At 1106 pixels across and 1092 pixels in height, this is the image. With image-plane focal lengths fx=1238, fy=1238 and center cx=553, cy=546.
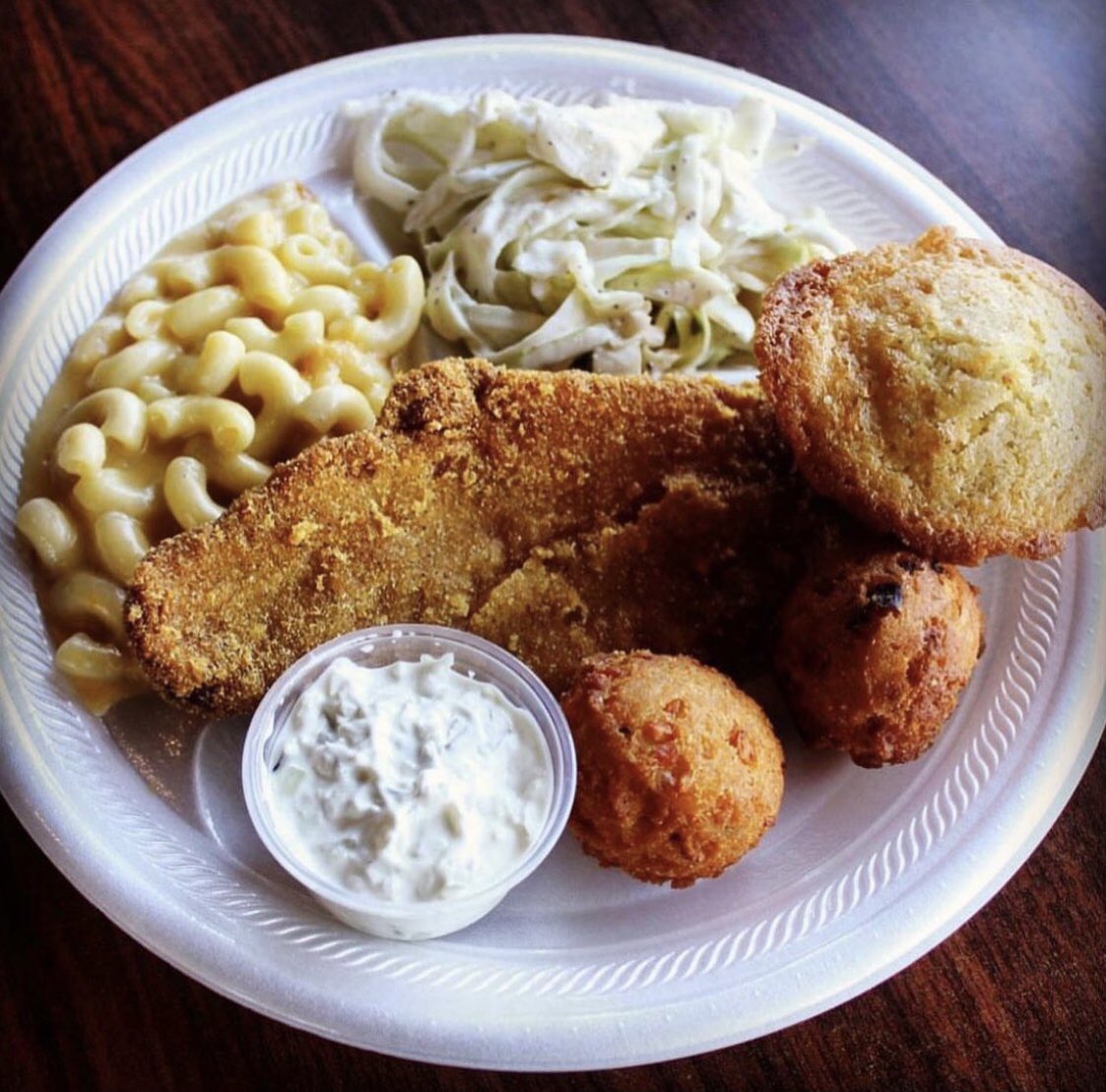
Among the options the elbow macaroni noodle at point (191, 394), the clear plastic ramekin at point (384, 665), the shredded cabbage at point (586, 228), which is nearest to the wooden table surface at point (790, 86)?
the clear plastic ramekin at point (384, 665)

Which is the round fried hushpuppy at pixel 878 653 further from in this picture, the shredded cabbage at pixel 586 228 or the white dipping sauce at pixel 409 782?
the shredded cabbage at pixel 586 228

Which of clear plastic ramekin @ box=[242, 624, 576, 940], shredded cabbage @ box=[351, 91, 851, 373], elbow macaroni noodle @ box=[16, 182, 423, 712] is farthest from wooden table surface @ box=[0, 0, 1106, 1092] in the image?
shredded cabbage @ box=[351, 91, 851, 373]

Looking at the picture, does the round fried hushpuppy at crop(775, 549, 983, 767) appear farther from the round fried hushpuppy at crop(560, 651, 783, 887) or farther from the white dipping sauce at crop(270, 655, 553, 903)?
the white dipping sauce at crop(270, 655, 553, 903)

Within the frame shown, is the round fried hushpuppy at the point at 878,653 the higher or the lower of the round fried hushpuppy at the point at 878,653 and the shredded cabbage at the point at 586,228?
the lower

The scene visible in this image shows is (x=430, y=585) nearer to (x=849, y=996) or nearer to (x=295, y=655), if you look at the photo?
(x=295, y=655)

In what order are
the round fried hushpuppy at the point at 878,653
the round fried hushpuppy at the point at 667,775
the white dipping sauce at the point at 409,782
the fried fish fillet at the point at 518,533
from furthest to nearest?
the fried fish fillet at the point at 518,533, the round fried hushpuppy at the point at 878,653, the round fried hushpuppy at the point at 667,775, the white dipping sauce at the point at 409,782

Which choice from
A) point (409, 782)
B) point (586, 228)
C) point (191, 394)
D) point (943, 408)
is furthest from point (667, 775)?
point (586, 228)

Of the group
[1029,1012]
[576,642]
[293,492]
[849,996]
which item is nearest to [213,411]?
[293,492]
